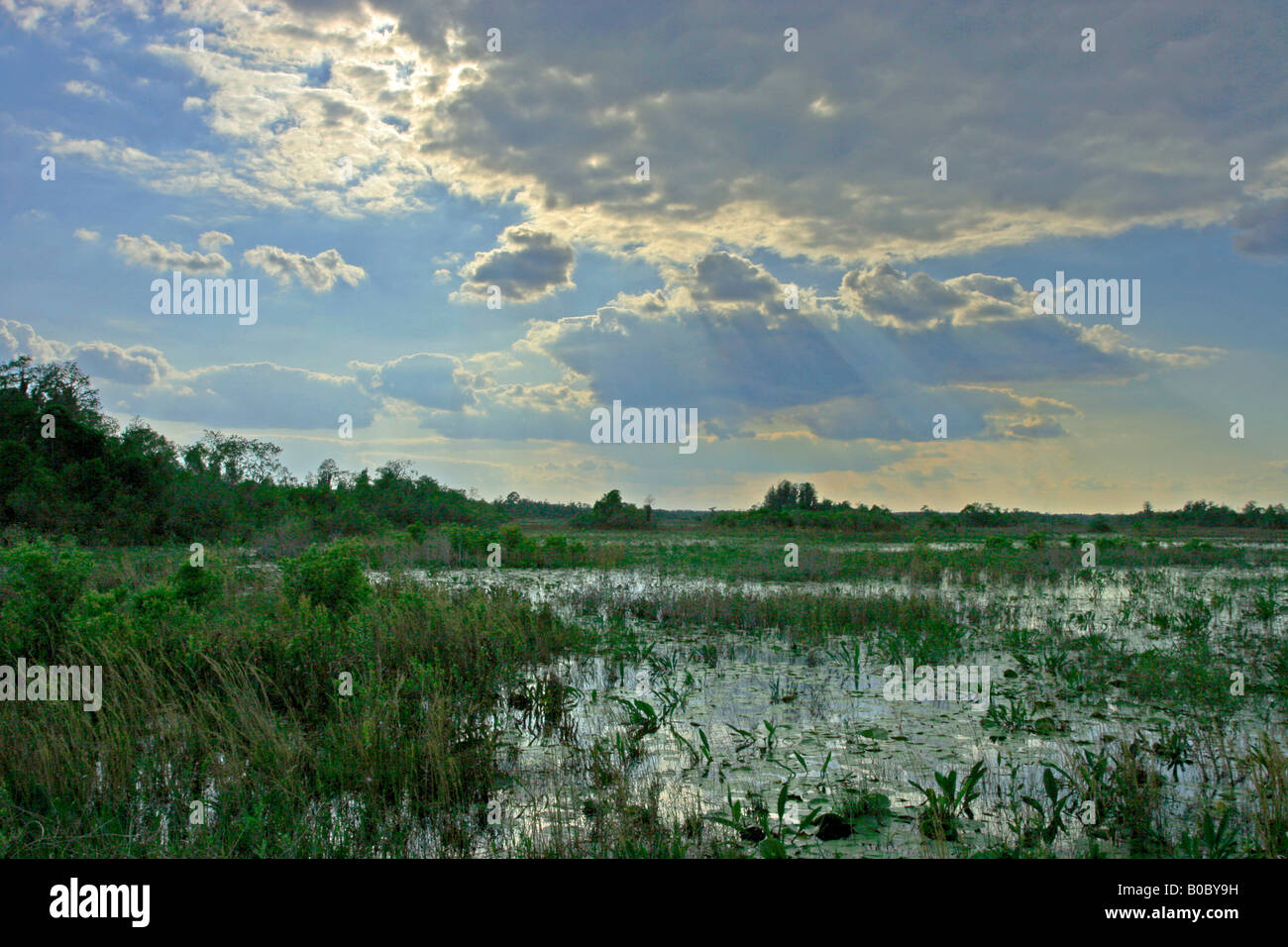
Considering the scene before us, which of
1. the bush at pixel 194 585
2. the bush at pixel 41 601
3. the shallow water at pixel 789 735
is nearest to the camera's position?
the shallow water at pixel 789 735

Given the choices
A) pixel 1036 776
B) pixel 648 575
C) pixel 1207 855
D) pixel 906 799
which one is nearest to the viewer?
pixel 1207 855

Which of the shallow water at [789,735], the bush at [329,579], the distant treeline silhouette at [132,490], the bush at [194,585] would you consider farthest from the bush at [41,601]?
the distant treeline silhouette at [132,490]

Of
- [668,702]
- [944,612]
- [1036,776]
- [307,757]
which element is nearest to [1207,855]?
[1036,776]

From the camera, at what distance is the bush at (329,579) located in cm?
932

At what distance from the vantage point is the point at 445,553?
24.0 metres

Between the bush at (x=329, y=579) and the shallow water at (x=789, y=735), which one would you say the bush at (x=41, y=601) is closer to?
the bush at (x=329, y=579)

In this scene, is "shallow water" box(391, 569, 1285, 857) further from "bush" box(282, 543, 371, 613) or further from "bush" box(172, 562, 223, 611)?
"bush" box(172, 562, 223, 611)

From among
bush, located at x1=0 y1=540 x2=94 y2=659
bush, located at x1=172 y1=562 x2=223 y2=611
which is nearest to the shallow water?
bush, located at x1=172 y1=562 x2=223 y2=611

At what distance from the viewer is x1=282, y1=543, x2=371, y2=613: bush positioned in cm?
932

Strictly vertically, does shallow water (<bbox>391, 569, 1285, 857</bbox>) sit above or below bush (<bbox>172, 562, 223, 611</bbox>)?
below

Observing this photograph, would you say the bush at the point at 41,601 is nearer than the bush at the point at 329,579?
Yes

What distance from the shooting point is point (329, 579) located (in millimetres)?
9344
